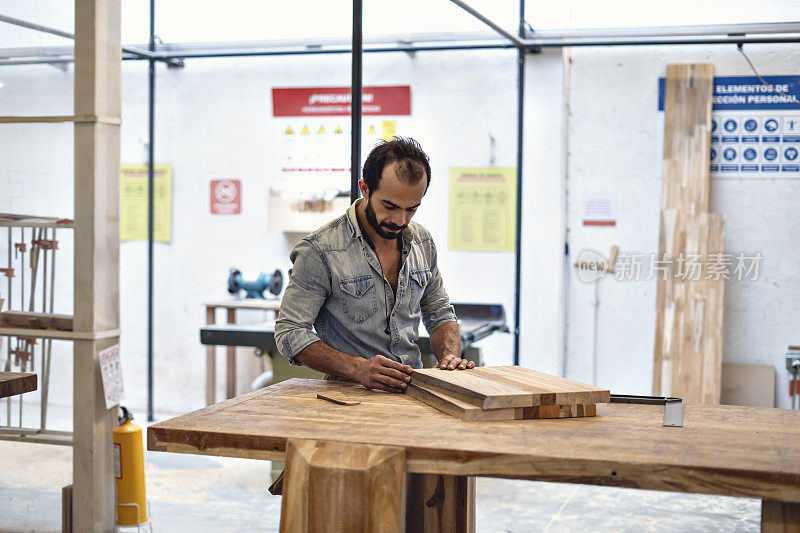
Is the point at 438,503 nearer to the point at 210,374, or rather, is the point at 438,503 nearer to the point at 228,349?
the point at 210,374

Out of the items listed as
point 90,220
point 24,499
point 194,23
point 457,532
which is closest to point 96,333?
point 90,220

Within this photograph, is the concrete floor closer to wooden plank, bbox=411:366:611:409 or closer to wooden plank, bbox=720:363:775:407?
wooden plank, bbox=720:363:775:407

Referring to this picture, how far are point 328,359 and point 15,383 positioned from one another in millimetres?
1109

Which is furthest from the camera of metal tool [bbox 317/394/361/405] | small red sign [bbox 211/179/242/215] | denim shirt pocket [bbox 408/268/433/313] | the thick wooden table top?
small red sign [bbox 211/179/242/215]

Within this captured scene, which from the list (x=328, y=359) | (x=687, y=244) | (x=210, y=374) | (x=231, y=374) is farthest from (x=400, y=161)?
(x=231, y=374)

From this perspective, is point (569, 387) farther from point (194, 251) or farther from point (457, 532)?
point (194, 251)

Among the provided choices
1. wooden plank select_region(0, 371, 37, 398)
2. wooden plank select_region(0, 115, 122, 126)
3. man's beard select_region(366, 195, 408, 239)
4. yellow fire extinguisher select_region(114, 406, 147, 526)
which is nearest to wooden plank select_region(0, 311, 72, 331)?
yellow fire extinguisher select_region(114, 406, 147, 526)

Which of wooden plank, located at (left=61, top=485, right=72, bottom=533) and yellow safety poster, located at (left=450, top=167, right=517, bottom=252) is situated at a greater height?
yellow safety poster, located at (left=450, top=167, right=517, bottom=252)

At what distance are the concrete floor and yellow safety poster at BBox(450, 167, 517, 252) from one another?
1.80 metres

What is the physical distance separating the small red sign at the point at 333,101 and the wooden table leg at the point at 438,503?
416 cm

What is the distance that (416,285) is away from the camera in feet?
8.89

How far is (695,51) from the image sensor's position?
5.74 meters

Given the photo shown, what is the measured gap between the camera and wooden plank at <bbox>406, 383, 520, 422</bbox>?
198 cm

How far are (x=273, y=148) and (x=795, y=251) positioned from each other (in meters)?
3.71
